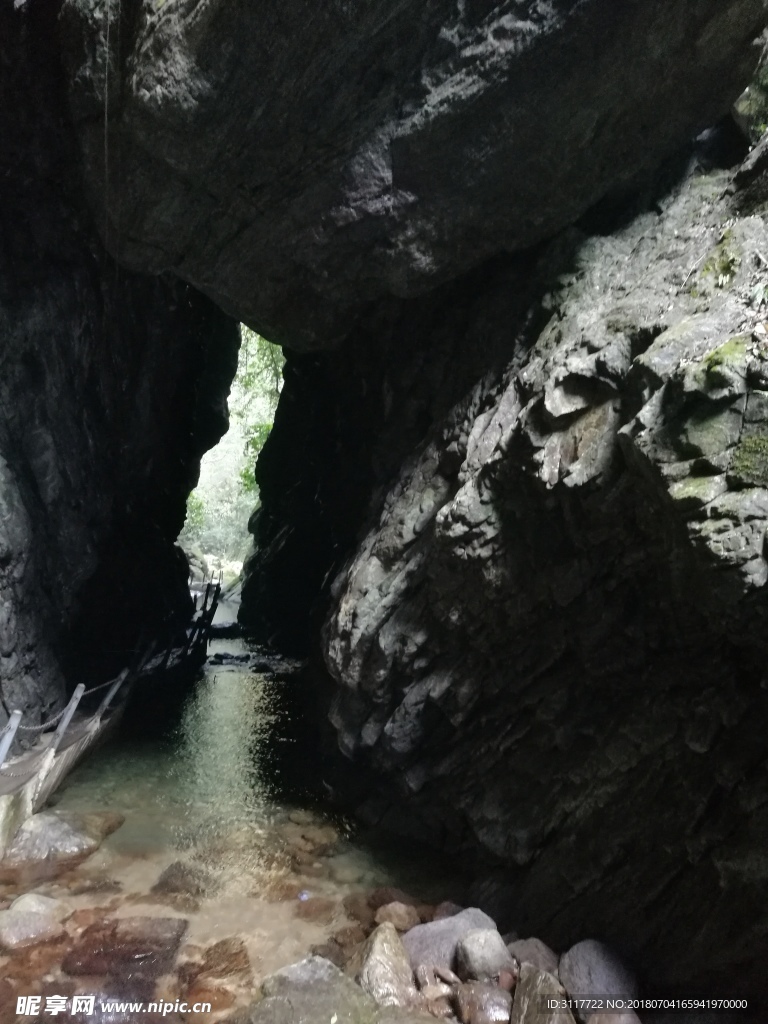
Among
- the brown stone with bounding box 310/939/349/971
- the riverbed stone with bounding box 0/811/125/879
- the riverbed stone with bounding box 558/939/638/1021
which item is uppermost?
the riverbed stone with bounding box 558/939/638/1021

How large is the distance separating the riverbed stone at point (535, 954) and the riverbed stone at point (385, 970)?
3.12ft

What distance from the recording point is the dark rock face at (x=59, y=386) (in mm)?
8562

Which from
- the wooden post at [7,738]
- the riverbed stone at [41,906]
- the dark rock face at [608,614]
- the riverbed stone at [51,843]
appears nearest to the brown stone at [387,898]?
the dark rock face at [608,614]

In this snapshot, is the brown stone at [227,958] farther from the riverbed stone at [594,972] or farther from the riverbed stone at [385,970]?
the riverbed stone at [594,972]

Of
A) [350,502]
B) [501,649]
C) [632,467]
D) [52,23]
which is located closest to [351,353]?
[350,502]

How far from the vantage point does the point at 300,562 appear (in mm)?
21031

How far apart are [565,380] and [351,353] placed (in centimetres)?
699

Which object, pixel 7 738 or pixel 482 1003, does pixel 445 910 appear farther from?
pixel 7 738

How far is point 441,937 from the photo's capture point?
19.5ft

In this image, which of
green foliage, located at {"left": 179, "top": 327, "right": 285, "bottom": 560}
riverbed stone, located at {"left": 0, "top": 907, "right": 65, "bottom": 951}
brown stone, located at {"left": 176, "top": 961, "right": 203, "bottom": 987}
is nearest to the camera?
brown stone, located at {"left": 176, "top": 961, "right": 203, "bottom": 987}

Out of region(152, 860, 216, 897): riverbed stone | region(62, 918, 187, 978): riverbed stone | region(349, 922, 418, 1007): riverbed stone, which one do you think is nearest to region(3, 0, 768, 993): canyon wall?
region(349, 922, 418, 1007): riverbed stone

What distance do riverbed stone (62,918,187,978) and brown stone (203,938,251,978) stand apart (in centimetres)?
32

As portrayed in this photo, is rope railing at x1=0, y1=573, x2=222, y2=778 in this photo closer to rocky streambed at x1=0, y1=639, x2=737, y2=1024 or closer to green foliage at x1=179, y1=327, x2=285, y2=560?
rocky streambed at x1=0, y1=639, x2=737, y2=1024

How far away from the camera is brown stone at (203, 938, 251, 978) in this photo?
5.64 meters
